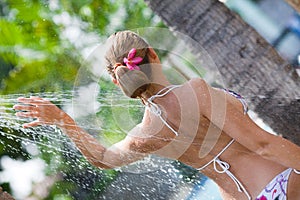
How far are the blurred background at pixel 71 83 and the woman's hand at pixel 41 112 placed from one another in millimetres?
936

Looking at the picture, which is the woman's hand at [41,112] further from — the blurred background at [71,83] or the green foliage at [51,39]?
the green foliage at [51,39]

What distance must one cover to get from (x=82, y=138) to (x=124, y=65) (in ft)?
1.42

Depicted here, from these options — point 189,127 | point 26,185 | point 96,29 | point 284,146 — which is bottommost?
point 26,185

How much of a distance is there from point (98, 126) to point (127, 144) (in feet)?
4.09

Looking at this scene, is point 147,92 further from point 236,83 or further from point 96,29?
point 96,29

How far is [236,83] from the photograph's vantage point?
12.0 ft

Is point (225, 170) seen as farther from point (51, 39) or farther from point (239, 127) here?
point (51, 39)

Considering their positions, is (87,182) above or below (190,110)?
below

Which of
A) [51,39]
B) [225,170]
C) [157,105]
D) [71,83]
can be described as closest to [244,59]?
[225,170]

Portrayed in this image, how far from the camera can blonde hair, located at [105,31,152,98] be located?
2168 millimetres

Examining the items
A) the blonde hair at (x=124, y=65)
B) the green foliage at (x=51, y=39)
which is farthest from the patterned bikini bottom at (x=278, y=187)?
the green foliage at (x=51, y=39)

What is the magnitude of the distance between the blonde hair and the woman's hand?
0.29 meters

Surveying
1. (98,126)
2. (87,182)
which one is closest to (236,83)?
(98,126)

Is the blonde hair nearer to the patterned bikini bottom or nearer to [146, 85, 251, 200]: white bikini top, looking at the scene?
[146, 85, 251, 200]: white bikini top
